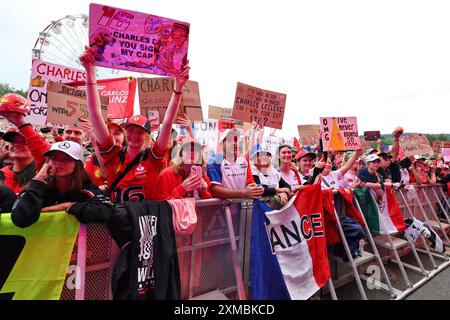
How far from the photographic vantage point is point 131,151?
2568 millimetres

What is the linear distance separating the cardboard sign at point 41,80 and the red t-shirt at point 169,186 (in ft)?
8.24

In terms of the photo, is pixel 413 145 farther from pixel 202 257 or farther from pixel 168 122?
pixel 168 122

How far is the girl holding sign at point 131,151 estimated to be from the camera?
7.60 ft

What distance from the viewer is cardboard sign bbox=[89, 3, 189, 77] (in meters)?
2.41

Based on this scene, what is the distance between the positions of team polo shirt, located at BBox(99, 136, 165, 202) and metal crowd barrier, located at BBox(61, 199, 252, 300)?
52 cm

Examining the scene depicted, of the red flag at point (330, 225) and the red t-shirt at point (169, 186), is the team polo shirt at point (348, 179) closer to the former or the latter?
the red flag at point (330, 225)

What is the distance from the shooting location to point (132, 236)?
190 cm

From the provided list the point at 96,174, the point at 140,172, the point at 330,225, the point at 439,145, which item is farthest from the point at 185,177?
the point at 439,145

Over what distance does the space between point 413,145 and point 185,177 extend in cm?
648

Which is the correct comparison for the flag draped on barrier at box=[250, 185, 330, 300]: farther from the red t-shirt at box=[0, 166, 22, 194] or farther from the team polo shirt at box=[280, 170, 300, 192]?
the red t-shirt at box=[0, 166, 22, 194]

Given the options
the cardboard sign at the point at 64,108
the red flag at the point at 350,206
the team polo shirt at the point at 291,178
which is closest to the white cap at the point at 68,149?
the cardboard sign at the point at 64,108

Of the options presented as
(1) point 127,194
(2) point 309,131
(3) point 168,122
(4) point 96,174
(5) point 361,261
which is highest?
(2) point 309,131
